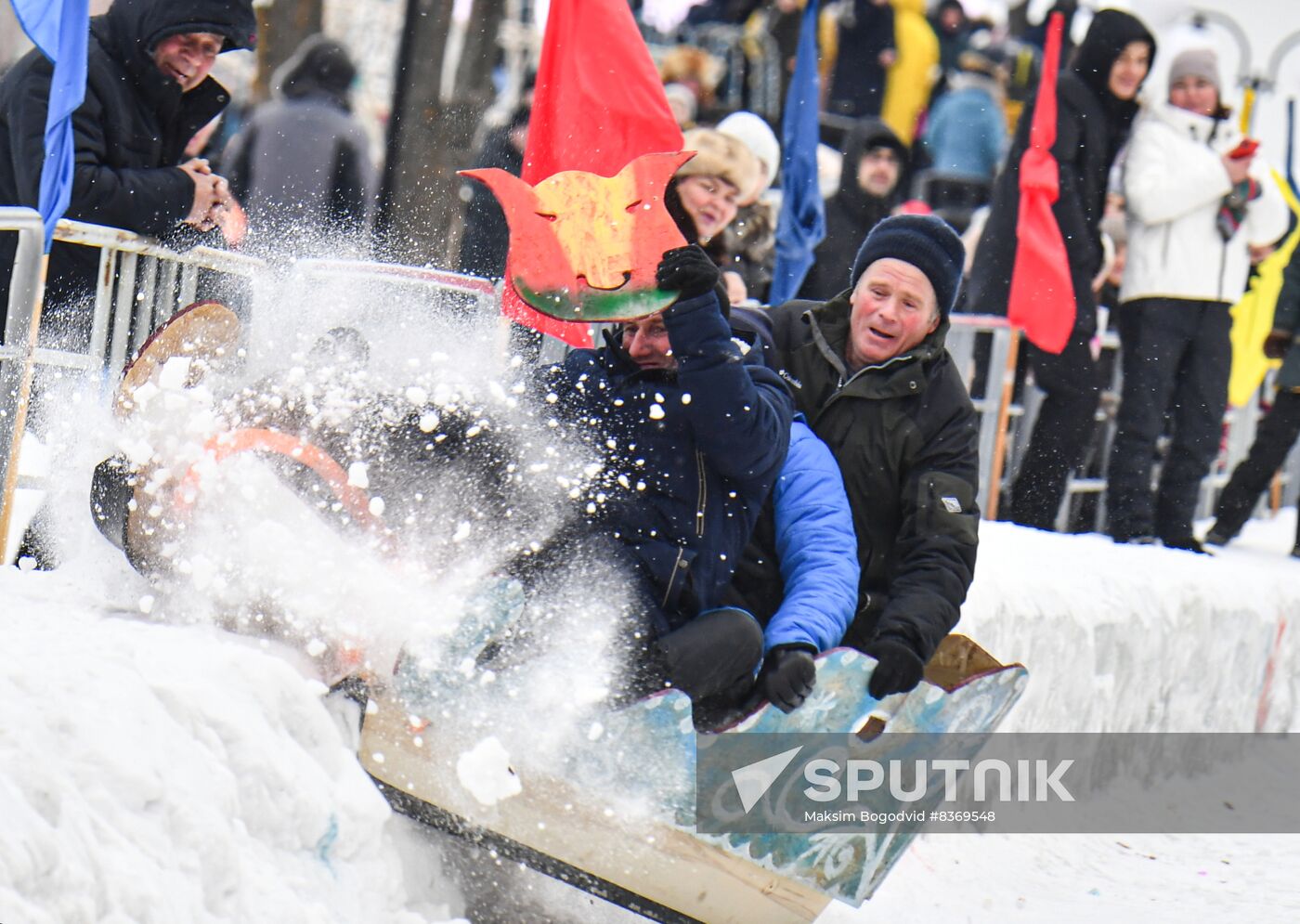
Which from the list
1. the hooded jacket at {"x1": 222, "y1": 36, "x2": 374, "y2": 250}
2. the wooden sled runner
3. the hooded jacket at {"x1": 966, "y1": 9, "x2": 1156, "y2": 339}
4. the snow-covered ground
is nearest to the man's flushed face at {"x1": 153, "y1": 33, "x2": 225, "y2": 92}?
the hooded jacket at {"x1": 222, "y1": 36, "x2": 374, "y2": 250}

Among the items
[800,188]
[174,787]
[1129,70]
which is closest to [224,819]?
[174,787]

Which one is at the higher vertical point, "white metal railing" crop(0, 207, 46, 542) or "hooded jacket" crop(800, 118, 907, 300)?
"hooded jacket" crop(800, 118, 907, 300)

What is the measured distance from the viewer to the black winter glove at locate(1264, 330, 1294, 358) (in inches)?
348

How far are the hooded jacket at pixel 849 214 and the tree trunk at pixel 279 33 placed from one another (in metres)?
5.56

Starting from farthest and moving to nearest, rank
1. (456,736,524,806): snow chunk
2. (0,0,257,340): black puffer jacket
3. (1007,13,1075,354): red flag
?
(1007,13,1075,354): red flag
(0,0,257,340): black puffer jacket
(456,736,524,806): snow chunk

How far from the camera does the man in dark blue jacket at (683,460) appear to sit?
3.38 metres

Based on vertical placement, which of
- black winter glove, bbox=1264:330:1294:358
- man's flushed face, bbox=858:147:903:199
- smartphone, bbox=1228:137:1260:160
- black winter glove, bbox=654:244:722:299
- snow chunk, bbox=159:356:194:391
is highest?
smartphone, bbox=1228:137:1260:160

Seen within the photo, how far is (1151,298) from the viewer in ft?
23.7

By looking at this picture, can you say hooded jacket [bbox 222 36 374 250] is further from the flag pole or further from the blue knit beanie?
the blue knit beanie

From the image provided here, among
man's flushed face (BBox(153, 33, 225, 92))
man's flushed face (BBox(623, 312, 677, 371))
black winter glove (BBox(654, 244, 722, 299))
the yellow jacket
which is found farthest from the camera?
the yellow jacket

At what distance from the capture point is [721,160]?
17.7 feet

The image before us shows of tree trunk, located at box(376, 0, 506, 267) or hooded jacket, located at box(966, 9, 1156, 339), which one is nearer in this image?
hooded jacket, located at box(966, 9, 1156, 339)

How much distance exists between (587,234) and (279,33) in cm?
877

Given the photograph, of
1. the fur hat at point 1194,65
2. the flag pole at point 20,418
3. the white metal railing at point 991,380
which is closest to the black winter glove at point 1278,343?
the fur hat at point 1194,65
